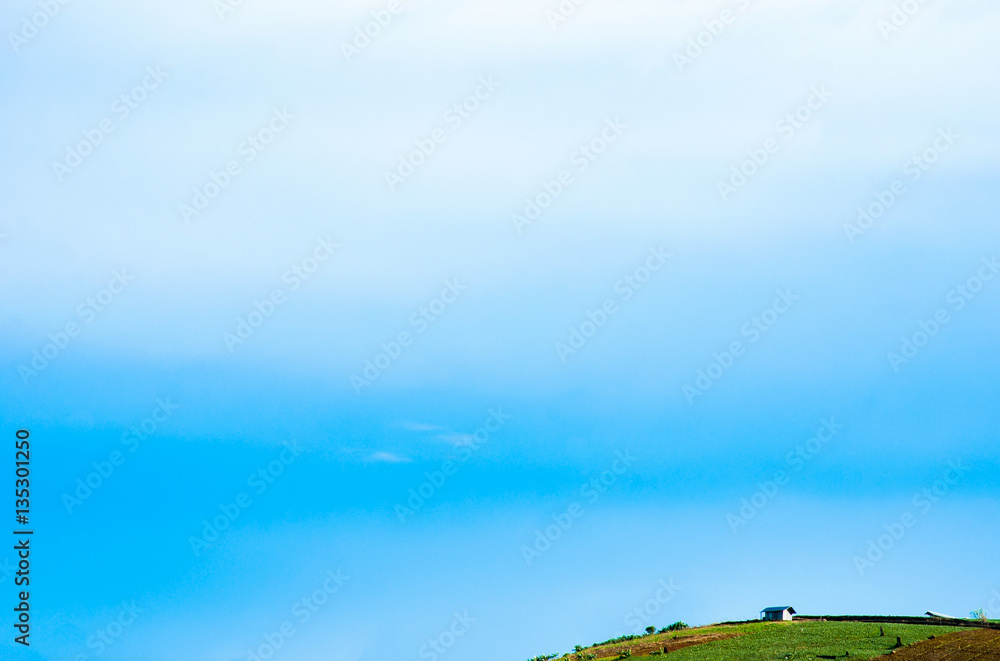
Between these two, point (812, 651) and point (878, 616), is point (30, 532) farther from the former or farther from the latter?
point (878, 616)

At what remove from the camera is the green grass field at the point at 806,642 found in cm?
8506

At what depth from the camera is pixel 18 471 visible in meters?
69.2

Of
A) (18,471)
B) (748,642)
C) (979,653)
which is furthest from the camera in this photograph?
(748,642)

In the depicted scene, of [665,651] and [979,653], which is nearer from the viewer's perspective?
[979,653]

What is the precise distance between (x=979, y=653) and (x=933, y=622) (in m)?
18.8

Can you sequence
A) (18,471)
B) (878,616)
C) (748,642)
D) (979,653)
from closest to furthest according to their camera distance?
(18,471) < (979,653) < (748,642) < (878,616)

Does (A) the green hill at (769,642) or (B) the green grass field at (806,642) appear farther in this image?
(A) the green hill at (769,642)

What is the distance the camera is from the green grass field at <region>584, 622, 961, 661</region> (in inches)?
3349

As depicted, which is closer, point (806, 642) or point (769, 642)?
point (806, 642)

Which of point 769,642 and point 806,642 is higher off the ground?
point 769,642

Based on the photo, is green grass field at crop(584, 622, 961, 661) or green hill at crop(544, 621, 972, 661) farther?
green hill at crop(544, 621, 972, 661)

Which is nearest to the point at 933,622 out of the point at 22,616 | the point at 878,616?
the point at 878,616

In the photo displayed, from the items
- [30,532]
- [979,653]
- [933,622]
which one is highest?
[30,532]

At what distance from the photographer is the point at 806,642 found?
298ft
